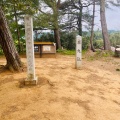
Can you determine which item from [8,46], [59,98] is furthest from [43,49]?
[59,98]

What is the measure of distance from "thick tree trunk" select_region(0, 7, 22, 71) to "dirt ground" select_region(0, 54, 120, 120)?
291mm

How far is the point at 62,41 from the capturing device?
11156 mm

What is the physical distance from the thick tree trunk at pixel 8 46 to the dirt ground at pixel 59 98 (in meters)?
0.29

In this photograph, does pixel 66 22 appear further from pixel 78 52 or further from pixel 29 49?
pixel 29 49

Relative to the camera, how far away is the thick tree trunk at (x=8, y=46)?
4.17 m

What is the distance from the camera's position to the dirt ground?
2.49 m

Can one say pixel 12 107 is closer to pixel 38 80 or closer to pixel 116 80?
pixel 38 80

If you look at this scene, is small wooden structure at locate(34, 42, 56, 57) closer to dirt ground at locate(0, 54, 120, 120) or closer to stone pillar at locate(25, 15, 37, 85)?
dirt ground at locate(0, 54, 120, 120)

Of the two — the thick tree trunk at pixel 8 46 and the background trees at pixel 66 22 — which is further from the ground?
the background trees at pixel 66 22

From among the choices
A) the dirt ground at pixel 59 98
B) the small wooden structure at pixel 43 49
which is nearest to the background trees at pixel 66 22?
the small wooden structure at pixel 43 49

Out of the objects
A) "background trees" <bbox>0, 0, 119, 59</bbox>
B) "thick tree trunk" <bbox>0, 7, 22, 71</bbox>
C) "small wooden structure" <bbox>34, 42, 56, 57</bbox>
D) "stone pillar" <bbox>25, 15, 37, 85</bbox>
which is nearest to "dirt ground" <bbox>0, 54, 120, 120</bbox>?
"stone pillar" <bbox>25, 15, 37, 85</bbox>

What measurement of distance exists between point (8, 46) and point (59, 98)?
2.07 metres

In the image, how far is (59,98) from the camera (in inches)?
117

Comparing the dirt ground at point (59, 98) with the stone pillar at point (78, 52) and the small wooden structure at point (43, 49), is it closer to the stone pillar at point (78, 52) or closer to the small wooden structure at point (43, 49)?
the stone pillar at point (78, 52)
